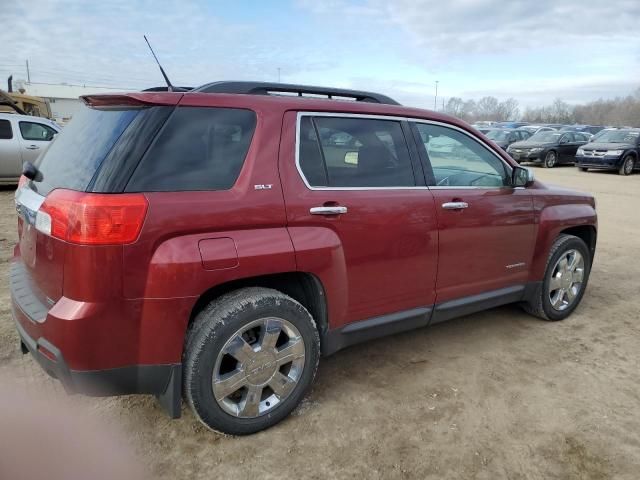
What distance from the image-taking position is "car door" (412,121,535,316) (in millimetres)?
3402

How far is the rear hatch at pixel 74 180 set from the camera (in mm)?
2246

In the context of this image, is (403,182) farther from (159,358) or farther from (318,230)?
(159,358)

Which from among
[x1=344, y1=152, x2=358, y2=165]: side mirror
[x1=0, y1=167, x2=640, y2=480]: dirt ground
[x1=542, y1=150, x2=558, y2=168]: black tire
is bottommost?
[x1=542, y1=150, x2=558, y2=168]: black tire

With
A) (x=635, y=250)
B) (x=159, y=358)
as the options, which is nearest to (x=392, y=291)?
(x=159, y=358)

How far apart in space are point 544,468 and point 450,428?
0.51 meters

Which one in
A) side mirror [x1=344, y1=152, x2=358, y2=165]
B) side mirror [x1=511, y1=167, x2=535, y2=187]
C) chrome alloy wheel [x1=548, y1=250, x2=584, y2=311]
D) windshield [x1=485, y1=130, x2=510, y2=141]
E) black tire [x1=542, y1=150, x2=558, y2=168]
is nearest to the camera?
side mirror [x1=344, y1=152, x2=358, y2=165]

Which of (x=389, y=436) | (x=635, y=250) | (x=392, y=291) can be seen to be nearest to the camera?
(x=389, y=436)

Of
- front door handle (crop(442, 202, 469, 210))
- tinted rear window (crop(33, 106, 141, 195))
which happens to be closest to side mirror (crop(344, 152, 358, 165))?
front door handle (crop(442, 202, 469, 210))

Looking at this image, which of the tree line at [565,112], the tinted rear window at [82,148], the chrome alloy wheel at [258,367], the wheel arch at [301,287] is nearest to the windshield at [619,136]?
the wheel arch at [301,287]

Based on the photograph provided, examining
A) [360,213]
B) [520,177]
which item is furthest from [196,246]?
[520,177]

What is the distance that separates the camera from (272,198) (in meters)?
2.59

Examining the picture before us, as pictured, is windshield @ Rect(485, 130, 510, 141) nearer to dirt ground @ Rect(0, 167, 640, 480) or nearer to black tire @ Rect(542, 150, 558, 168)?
black tire @ Rect(542, 150, 558, 168)

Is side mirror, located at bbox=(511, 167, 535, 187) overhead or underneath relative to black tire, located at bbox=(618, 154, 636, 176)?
overhead

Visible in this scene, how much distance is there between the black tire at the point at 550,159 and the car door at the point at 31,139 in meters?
17.6
